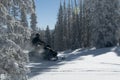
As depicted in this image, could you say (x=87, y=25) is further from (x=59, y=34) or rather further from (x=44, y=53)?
(x=44, y=53)

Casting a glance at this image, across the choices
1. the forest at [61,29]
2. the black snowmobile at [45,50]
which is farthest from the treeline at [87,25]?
the black snowmobile at [45,50]

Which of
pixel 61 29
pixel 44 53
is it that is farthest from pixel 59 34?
pixel 44 53

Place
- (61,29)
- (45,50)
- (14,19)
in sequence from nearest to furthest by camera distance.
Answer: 1. (14,19)
2. (45,50)
3. (61,29)

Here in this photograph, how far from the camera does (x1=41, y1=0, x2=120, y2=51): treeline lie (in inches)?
1460

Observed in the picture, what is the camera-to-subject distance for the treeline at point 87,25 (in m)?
37.1

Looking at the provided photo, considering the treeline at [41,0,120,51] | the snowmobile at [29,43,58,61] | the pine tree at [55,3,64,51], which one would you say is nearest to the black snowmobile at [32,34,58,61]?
the snowmobile at [29,43,58,61]

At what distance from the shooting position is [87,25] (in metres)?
57.1

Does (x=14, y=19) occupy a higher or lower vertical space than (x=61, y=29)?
higher

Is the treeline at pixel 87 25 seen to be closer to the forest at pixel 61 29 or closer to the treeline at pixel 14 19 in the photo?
the forest at pixel 61 29

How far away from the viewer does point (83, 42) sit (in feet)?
193

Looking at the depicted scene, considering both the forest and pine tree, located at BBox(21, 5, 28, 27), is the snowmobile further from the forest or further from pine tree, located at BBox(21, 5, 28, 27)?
pine tree, located at BBox(21, 5, 28, 27)

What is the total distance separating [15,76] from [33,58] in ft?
52.0

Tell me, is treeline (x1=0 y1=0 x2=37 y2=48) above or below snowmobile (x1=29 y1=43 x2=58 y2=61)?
above

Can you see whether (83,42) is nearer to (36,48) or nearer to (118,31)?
(118,31)
